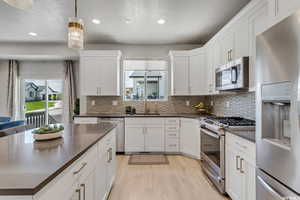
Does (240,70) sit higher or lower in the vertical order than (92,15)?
lower

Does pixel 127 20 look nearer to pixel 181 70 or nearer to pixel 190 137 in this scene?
pixel 181 70

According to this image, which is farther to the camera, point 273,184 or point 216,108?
point 216,108

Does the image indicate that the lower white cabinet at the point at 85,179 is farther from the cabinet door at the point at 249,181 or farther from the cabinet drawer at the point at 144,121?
the cabinet drawer at the point at 144,121

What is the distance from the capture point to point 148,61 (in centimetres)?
504

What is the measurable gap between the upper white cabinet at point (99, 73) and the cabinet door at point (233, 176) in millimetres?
2998

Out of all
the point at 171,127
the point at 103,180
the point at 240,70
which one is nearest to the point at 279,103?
the point at 240,70

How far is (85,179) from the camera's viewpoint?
144 centimetres

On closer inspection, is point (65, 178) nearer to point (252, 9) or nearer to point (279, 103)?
point (279, 103)

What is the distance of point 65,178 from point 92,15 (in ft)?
9.72

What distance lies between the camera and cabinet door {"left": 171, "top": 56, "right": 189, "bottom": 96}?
4.38 meters

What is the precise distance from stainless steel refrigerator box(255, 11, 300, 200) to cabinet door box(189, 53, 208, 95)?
2.78 m

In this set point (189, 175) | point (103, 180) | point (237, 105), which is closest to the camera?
point (103, 180)

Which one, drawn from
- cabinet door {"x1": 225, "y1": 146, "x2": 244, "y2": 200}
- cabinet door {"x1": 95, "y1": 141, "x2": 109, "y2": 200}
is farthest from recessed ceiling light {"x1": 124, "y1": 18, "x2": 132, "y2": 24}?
cabinet door {"x1": 225, "y1": 146, "x2": 244, "y2": 200}

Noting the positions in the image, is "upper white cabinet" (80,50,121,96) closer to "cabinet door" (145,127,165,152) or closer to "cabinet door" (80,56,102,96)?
"cabinet door" (80,56,102,96)
